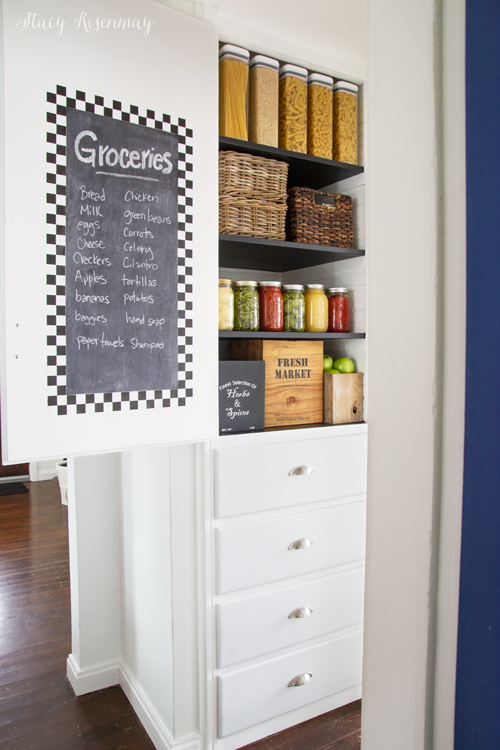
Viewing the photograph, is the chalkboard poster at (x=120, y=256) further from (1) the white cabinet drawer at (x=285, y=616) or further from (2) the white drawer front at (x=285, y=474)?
(1) the white cabinet drawer at (x=285, y=616)

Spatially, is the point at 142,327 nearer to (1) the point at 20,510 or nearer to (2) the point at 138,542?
(2) the point at 138,542

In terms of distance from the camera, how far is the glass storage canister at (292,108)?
6.26 ft

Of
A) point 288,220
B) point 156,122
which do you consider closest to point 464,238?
point 156,122

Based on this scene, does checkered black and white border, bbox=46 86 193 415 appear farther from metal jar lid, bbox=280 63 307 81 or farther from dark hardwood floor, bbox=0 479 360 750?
dark hardwood floor, bbox=0 479 360 750

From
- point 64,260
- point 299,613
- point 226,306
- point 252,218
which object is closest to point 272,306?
point 226,306

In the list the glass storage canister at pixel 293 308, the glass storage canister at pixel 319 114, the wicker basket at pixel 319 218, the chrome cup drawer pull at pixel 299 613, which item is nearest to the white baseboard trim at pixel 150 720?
the chrome cup drawer pull at pixel 299 613

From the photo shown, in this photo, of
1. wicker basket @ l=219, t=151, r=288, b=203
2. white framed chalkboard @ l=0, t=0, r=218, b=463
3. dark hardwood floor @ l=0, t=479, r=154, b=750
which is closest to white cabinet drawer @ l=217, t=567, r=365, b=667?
dark hardwood floor @ l=0, t=479, r=154, b=750

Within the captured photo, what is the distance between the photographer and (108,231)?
1.46 m

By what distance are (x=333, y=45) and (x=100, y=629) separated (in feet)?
8.41

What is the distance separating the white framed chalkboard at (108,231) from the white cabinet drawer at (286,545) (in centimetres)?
42

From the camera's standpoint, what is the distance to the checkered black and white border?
1.36 meters

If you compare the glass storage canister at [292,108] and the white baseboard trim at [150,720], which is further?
the glass storage canister at [292,108]

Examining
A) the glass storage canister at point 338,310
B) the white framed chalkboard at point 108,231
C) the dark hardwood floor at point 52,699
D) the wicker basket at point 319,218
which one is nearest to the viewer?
the white framed chalkboard at point 108,231

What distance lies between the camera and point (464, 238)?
426 mm
